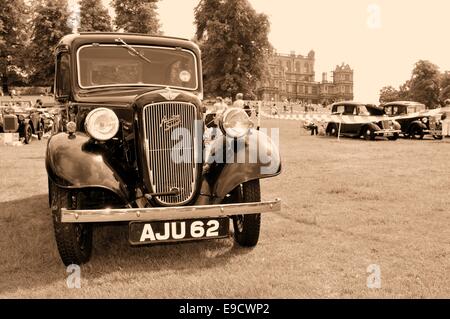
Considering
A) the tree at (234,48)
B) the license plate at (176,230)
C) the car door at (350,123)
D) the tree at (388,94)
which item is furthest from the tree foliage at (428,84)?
the license plate at (176,230)

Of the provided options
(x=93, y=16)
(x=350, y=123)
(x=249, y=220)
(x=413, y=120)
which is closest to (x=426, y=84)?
(x=93, y=16)

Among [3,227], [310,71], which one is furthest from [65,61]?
[310,71]

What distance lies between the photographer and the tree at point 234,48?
42.5 meters

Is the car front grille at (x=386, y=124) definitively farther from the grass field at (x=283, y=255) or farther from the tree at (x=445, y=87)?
the tree at (x=445, y=87)

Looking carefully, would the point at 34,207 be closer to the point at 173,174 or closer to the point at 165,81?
the point at 165,81

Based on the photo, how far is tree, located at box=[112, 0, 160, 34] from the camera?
163 feet

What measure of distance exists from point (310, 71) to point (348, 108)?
365 feet

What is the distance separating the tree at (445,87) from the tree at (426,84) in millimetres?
1036

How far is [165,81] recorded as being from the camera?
223 inches

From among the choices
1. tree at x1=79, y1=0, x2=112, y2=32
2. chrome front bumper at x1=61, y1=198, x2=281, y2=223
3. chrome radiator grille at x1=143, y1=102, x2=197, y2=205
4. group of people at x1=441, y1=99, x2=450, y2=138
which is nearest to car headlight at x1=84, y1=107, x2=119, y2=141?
chrome radiator grille at x1=143, y1=102, x2=197, y2=205

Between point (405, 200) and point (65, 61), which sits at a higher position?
point (65, 61)

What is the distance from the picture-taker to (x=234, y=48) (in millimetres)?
42344

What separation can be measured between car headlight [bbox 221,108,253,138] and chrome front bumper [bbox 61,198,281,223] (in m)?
0.89
